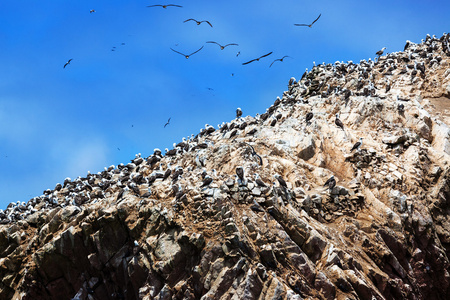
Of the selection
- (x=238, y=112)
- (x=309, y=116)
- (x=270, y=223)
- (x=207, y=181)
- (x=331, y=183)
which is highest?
(x=238, y=112)

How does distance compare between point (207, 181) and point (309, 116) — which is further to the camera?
point (309, 116)

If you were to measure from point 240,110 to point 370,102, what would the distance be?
489 inches

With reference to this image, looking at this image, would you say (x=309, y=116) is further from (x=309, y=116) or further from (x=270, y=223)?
(x=270, y=223)

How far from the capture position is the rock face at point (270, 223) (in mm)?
17188

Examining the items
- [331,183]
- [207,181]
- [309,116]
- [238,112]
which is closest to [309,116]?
[309,116]

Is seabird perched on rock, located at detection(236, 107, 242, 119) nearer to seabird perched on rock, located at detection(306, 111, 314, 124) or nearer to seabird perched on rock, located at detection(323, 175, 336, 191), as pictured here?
seabird perched on rock, located at detection(306, 111, 314, 124)

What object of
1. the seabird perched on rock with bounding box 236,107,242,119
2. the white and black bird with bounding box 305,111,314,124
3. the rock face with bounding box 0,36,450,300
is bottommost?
the rock face with bounding box 0,36,450,300

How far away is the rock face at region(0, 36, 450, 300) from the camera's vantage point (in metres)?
17.2

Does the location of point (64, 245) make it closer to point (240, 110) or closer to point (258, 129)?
point (258, 129)

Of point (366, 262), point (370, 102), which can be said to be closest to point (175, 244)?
point (366, 262)

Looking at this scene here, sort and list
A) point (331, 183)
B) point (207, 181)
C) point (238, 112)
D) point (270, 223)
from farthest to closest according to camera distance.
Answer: point (238, 112) → point (331, 183) → point (207, 181) → point (270, 223)

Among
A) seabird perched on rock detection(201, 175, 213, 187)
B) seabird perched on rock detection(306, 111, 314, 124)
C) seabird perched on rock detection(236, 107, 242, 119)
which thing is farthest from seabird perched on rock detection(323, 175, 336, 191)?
seabird perched on rock detection(236, 107, 242, 119)

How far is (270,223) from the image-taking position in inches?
729

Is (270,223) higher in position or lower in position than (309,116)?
lower
